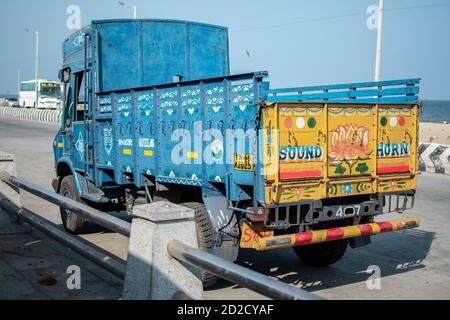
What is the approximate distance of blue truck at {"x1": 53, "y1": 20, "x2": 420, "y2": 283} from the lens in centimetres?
586

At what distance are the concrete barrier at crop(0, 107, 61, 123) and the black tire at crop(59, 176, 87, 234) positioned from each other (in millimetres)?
33862

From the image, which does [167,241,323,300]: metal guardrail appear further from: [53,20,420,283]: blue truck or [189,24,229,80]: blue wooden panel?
[189,24,229,80]: blue wooden panel

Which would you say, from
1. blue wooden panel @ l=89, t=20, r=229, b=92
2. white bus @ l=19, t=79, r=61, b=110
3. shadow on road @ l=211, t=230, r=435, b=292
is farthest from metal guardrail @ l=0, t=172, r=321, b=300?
white bus @ l=19, t=79, r=61, b=110

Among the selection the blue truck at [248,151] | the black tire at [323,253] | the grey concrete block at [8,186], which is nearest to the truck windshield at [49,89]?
A: the blue truck at [248,151]

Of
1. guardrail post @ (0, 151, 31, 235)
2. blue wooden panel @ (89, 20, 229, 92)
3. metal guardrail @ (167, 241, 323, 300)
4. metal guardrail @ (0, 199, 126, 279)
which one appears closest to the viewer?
metal guardrail @ (167, 241, 323, 300)

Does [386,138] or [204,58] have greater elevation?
[204,58]

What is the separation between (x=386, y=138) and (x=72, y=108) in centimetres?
603

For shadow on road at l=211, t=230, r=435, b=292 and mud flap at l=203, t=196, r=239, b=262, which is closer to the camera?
mud flap at l=203, t=196, r=239, b=262

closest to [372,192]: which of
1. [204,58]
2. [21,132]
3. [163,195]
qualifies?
[163,195]

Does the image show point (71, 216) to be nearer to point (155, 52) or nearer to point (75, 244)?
point (155, 52)

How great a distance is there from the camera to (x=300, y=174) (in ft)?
19.7

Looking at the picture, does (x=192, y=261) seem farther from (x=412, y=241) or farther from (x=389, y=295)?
(x=412, y=241)
